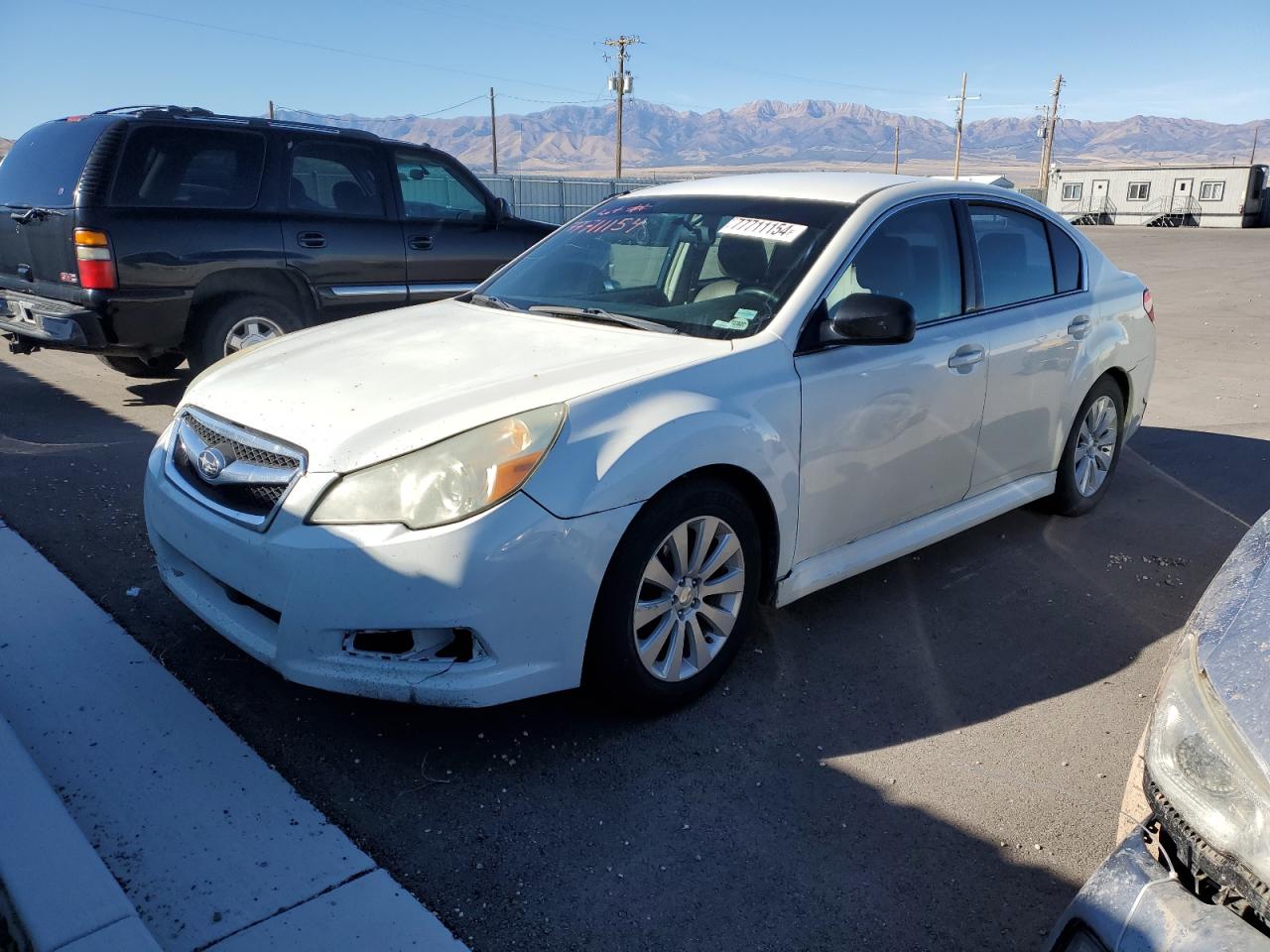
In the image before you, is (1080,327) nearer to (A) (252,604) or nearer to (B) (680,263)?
(B) (680,263)

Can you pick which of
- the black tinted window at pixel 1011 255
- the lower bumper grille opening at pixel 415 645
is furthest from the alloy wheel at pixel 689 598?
the black tinted window at pixel 1011 255

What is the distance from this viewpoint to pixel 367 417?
2.88 meters

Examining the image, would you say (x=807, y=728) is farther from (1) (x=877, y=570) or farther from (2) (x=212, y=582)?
(2) (x=212, y=582)

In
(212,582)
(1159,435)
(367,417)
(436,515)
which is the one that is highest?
(367,417)

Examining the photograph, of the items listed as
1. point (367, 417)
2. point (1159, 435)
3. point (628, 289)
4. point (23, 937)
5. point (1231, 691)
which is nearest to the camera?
point (1231, 691)

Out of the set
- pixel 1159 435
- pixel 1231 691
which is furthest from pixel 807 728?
pixel 1159 435

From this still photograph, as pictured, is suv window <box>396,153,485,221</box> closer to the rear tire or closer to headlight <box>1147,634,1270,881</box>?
the rear tire

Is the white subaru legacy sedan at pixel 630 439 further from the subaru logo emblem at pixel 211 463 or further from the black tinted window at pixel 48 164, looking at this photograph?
the black tinted window at pixel 48 164

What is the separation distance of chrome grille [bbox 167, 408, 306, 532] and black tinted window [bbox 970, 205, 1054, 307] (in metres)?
2.95

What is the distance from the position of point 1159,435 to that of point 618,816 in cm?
602

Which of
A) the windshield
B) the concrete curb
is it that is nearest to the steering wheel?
the windshield

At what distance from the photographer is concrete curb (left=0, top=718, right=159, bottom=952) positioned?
6.98 ft

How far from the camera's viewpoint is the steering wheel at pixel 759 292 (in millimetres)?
3533

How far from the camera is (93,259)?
616cm
